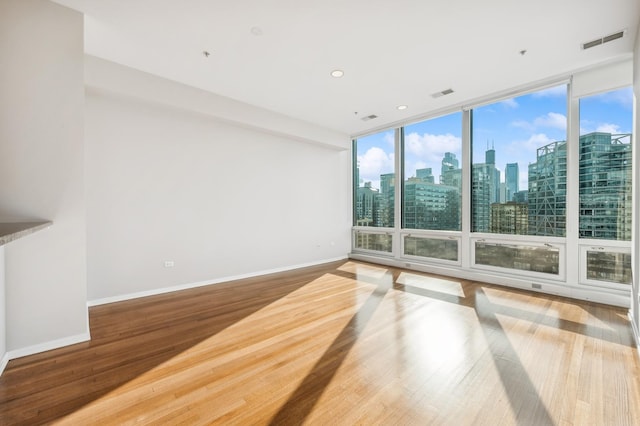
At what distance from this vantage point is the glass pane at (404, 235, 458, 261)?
5.45m

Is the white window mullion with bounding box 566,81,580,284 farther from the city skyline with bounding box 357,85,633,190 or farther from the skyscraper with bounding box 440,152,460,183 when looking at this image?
the skyscraper with bounding box 440,152,460,183

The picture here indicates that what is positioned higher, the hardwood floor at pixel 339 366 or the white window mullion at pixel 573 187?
the white window mullion at pixel 573 187

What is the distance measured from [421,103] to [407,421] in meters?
4.91

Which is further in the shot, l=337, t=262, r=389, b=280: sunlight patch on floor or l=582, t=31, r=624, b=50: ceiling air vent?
l=337, t=262, r=389, b=280: sunlight patch on floor

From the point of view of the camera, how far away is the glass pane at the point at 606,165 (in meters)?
3.70

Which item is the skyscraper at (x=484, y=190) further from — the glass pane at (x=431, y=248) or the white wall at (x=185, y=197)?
the white wall at (x=185, y=197)

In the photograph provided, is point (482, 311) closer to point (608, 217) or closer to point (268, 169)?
point (608, 217)

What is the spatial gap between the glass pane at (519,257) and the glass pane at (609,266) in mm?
373

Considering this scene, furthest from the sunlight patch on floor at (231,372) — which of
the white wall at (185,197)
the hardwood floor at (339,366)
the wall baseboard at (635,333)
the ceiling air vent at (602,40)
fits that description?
the ceiling air vent at (602,40)

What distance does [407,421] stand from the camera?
1691 mm

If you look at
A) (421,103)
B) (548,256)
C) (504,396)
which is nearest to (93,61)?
(421,103)

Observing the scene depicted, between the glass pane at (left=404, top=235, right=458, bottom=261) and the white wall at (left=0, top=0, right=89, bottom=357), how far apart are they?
220 inches

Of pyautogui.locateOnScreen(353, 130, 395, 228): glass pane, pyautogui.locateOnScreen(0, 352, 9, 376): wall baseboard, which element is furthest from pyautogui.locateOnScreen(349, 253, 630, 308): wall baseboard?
pyautogui.locateOnScreen(0, 352, 9, 376): wall baseboard

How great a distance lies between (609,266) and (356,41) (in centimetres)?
454
